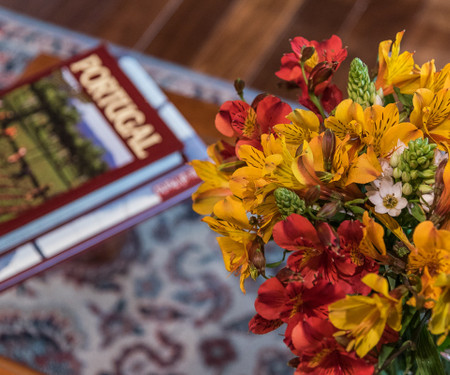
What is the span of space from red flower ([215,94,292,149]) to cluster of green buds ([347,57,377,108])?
6 centimetres

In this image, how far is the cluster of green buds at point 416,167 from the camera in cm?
39

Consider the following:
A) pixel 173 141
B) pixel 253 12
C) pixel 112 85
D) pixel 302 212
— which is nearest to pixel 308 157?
pixel 302 212

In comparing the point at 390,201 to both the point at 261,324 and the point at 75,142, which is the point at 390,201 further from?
the point at 75,142

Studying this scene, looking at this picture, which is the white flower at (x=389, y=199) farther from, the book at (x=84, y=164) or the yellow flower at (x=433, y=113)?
the book at (x=84, y=164)

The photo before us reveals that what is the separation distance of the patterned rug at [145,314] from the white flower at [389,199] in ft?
2.36

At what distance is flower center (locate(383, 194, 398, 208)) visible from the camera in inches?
16.1

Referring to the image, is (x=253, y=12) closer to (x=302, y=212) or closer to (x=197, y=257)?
(x=197, y=257)

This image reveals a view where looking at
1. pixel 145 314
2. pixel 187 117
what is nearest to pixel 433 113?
pixel 187 117

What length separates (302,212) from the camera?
1.33 ft

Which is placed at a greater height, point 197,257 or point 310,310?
point 197,257

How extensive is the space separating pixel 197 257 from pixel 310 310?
78cm

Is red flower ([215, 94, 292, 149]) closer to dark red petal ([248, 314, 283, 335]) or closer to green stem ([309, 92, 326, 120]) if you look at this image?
green stem ([309, 92, 326, 120])

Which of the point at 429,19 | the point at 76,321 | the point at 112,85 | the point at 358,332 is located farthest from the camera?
the point at 429,19

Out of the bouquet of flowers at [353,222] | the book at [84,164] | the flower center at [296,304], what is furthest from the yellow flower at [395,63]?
the book at [84,164]
